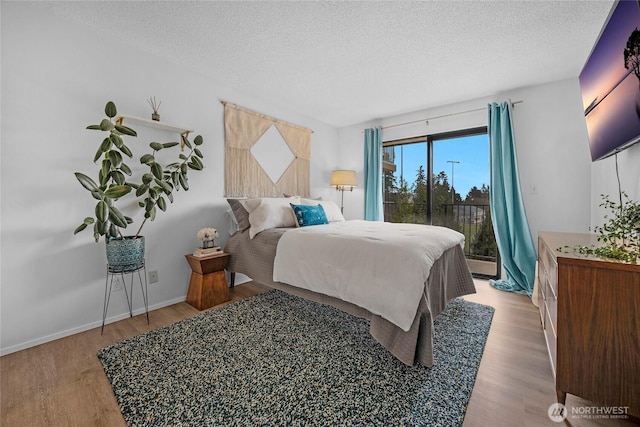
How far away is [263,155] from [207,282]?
176 centimetres

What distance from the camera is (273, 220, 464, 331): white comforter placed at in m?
1.61

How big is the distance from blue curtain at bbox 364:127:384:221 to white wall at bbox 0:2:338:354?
2793mm

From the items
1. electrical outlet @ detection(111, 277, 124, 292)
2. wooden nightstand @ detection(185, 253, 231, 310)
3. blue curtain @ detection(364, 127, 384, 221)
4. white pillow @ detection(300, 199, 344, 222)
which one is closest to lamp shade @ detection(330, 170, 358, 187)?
blue curtain @ detection(364, 127, 384, 221)

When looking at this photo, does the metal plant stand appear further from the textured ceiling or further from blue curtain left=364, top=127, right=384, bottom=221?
blue curtain left=364, top=127, right=384, bottom=221

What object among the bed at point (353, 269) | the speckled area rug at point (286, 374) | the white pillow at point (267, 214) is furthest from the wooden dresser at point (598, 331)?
the white pillow at point (267, 214)

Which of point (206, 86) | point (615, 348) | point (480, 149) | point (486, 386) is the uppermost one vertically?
→ point (206, 86)

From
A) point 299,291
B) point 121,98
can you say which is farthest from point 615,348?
point 121,98

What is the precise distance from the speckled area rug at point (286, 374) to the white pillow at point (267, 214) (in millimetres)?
887

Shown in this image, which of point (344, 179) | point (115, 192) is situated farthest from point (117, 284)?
point (344, 179)

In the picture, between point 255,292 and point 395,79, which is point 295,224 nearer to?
point 255,292

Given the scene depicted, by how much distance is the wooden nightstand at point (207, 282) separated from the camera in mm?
2482

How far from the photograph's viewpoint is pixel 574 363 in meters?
1.22

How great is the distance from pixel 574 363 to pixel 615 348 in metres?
0.17

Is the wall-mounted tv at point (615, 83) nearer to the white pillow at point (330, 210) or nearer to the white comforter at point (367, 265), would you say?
the white comforter at point (367, 265)
